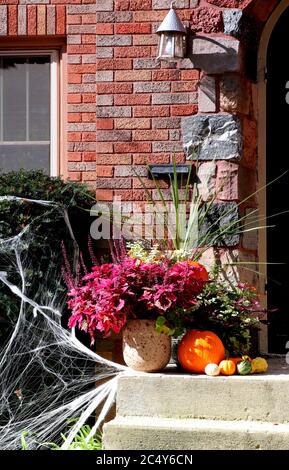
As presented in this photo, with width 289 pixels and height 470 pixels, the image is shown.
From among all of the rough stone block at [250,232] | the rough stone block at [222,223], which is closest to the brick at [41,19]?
the rough stone block at [222,223]

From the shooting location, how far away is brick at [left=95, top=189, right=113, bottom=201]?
274 inches

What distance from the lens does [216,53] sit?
6.80 meters

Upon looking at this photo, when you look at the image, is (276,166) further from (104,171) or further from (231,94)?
(104,171)

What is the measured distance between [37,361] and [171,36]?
2361 mm

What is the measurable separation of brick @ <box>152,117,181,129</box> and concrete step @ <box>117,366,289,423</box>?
1.87 meters

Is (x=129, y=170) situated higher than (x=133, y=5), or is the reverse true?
(x=133, y=5)

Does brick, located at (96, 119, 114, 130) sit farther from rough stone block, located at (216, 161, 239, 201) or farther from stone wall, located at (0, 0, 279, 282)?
rough stone block, located at (216, 161, 239, 201)

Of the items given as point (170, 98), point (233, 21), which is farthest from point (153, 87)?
point (233, 21)

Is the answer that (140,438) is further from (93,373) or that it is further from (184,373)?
(93,373)

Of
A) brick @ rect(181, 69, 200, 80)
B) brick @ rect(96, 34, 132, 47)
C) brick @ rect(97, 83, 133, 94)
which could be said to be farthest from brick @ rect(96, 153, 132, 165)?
brick @ rect(96, 34, 132, 47)

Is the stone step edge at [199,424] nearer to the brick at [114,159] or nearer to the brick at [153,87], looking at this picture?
the brick at [114,159]

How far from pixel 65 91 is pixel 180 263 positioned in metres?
1.89

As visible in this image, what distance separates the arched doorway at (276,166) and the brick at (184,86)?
0.59 m
